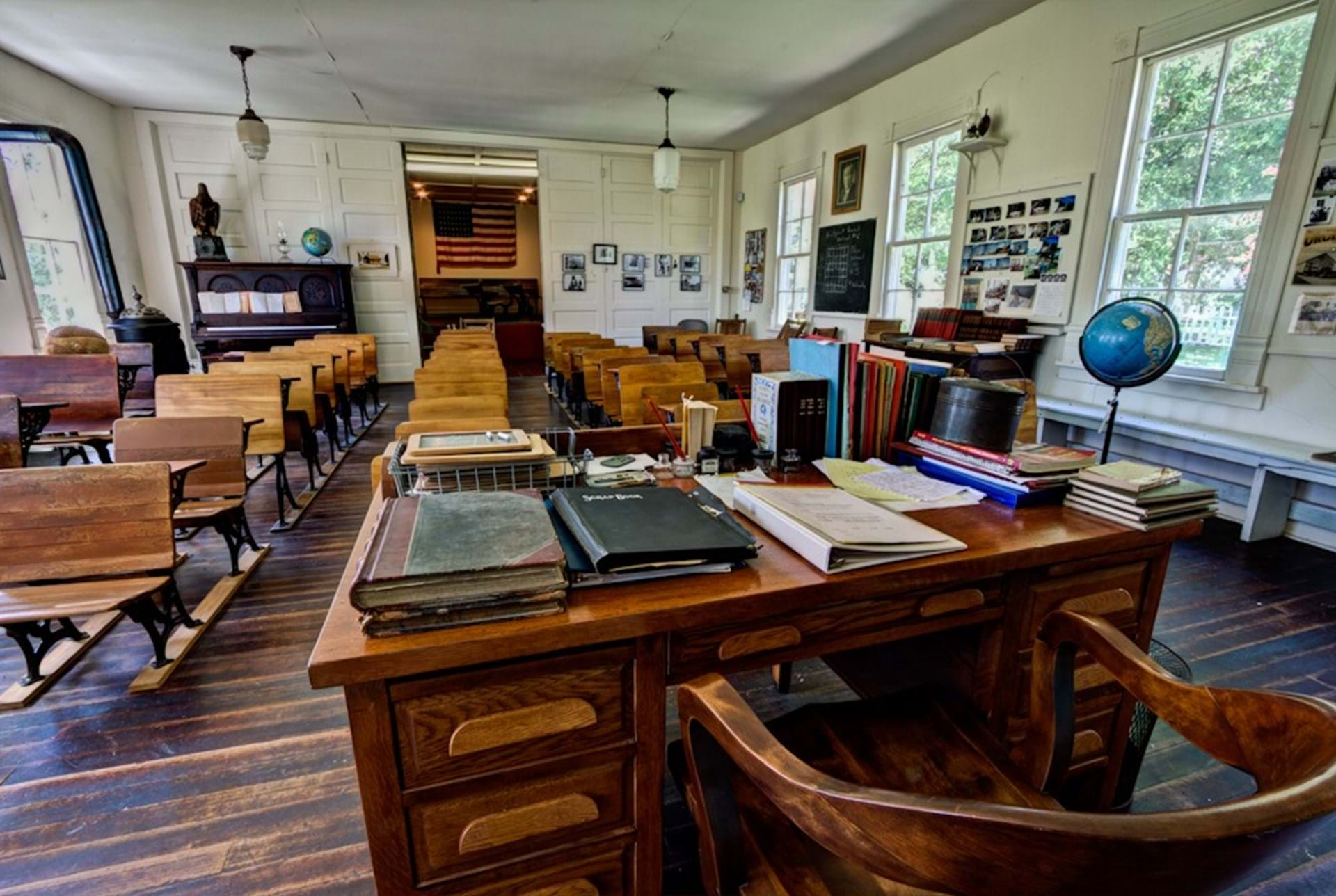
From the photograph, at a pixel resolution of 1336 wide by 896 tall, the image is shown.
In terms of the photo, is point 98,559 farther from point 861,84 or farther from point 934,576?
point 861,84

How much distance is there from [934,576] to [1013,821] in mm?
579

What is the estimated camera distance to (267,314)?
7.05 metres

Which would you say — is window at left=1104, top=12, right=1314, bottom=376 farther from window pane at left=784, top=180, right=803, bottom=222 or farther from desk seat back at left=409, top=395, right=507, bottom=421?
window pane at left=784, top=180, right=803, bottom=222

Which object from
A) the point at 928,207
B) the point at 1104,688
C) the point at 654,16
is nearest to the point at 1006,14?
the point at 928,207

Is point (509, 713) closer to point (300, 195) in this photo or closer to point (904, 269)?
point (904, 269)

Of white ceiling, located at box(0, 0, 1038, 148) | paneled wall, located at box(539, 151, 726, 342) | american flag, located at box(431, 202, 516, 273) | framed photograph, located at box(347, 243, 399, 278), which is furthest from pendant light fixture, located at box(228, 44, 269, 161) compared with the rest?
american flag, located at box(431, 202, 516, 273)

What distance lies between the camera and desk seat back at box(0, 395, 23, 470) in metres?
2.70

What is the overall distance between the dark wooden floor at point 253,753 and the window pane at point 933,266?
3.33m

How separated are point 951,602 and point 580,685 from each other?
64cm

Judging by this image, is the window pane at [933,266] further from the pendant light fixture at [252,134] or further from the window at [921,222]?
the pendant light fixture at [252,134]

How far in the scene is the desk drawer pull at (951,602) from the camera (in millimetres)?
1015

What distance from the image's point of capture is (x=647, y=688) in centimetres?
88

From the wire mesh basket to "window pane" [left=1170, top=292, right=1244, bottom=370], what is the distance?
3740 millimetres

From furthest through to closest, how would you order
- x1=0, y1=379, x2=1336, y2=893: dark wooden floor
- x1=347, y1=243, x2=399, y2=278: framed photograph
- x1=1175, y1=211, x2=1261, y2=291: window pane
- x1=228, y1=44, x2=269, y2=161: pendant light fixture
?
1. x1=347, y1=243, x2=399, y2=278: framed photograph
2. x1=228, y1=44, x2=269, y2=161: pendant light fixture
3. x1=1175, y1=211, x2=1261, y2=291: window pane
4. x1=0, y1=379, x2=1336, y2=893: dark wooden floor
